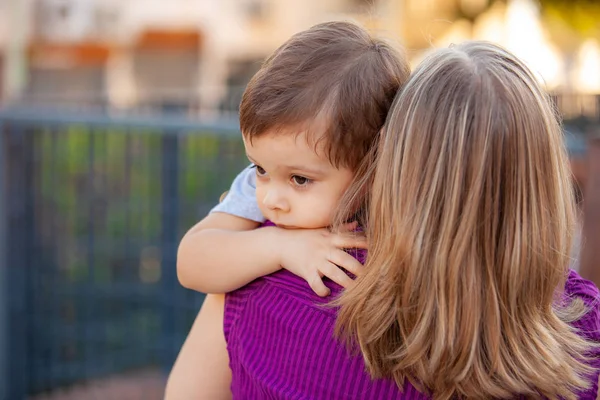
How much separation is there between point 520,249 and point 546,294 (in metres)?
0.10

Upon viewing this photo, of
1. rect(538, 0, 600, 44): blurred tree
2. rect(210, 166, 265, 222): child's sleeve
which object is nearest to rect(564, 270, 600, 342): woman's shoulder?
rect(210, 166, 265, 222): child's sleeve

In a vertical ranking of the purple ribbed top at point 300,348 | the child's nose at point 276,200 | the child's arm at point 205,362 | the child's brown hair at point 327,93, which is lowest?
the child's arm at point 205,362

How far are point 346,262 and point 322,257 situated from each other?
1.6 inches

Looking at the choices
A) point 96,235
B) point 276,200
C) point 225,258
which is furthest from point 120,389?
point 276,200

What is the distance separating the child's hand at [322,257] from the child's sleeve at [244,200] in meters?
0.19

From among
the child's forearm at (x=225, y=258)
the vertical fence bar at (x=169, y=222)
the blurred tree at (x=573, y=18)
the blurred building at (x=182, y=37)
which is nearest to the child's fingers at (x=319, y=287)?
the child's forearm at (x=225, y=258)

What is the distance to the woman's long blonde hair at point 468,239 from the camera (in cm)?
116

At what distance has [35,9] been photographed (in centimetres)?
1403

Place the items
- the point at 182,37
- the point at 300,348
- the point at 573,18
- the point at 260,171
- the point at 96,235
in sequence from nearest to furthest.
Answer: the point at 300,348 < the point at 260,171 < the point at 96,235 < the point at 573,18 < the point at 182,37

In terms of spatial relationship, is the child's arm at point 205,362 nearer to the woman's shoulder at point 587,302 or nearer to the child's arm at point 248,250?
the child's arm at point 248,250

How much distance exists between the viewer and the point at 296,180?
1.37 metres

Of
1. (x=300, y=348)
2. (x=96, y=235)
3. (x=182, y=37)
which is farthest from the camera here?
(x=182, y=37)

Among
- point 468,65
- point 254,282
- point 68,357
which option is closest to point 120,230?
point 68,357

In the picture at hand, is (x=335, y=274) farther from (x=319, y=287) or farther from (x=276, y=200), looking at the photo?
(x=276, y=200)
